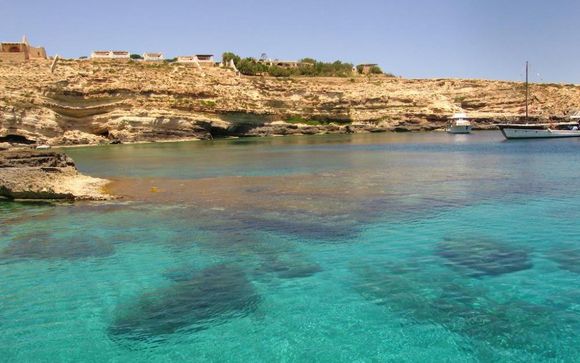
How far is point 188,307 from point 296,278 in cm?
271

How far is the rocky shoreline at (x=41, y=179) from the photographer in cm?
Result: 2259

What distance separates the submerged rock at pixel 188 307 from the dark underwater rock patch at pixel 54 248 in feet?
13.0

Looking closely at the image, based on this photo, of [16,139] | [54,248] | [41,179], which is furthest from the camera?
[16,139]

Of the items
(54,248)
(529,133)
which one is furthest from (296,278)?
(529,133)

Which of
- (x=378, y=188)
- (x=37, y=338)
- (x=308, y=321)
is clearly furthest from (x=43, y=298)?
(x=378, y=188)

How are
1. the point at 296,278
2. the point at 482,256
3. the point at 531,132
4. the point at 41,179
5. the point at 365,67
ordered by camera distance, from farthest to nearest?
1. the point at 365,67
2. the point at 531,132
3. the point at 41,179
4. the point at 482,256
5. the point at 296,278

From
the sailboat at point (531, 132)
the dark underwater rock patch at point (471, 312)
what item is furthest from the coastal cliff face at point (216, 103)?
the dark underwater rock patch at point (471, 312)

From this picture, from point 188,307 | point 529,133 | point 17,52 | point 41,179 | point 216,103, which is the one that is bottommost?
point 188,307

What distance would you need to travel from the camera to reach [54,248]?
1461cm

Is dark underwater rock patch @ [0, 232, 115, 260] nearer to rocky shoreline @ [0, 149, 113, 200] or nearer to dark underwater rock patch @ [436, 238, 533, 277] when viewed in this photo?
rocky shoreline @ [0, 149, 113, 200]

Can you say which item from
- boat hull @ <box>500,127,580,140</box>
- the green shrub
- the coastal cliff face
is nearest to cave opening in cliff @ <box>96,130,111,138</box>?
the coastal cliff face

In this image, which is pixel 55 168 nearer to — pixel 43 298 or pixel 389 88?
pixel 43 298

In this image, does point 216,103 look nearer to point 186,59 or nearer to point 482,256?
point 186,59

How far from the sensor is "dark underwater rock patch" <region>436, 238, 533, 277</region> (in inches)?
460
